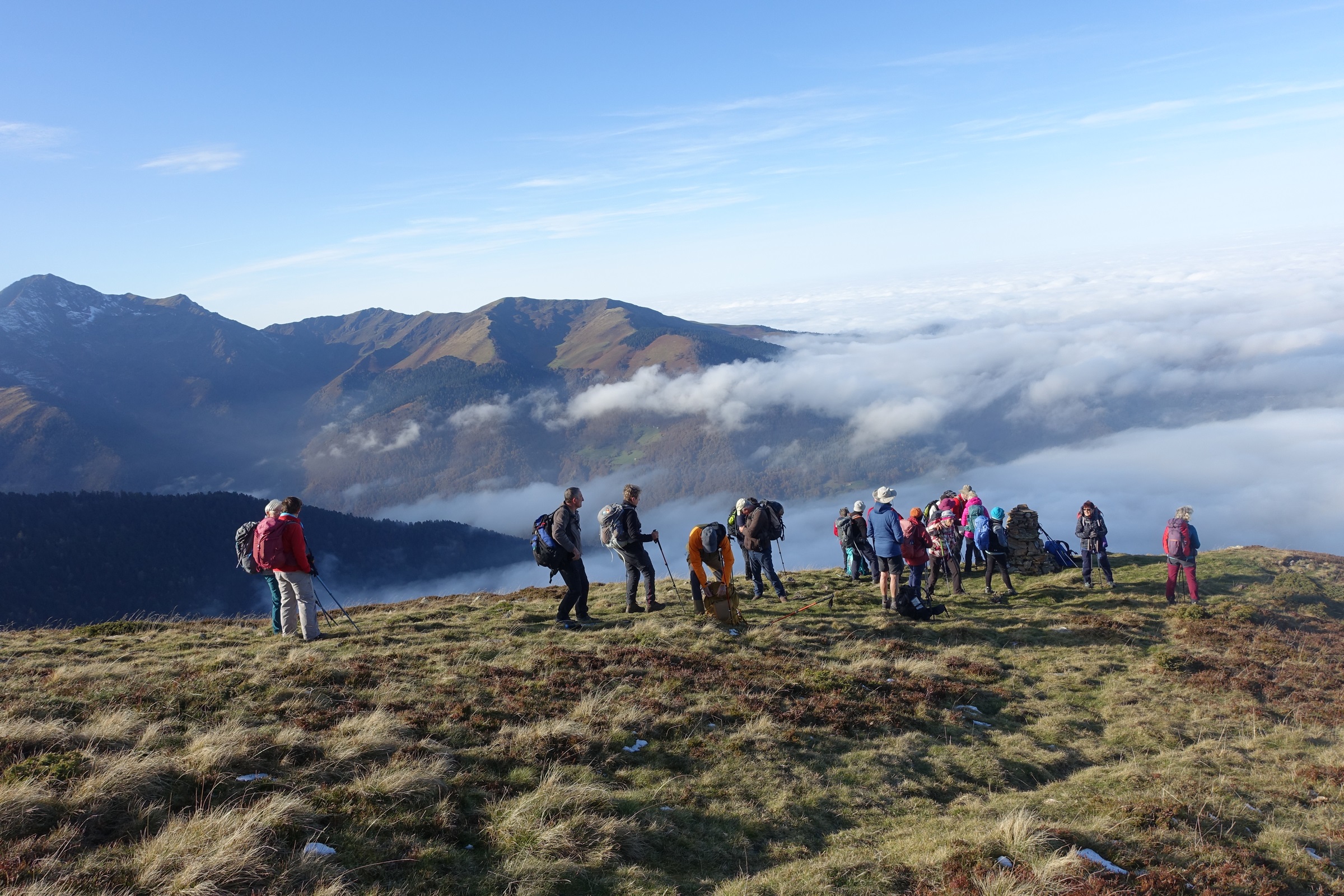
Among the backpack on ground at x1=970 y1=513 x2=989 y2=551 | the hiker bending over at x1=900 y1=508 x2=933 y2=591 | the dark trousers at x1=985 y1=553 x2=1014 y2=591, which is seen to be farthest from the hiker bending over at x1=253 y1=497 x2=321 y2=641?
the dark trousers at x1=985 y1=553 x2=1014 y2=591

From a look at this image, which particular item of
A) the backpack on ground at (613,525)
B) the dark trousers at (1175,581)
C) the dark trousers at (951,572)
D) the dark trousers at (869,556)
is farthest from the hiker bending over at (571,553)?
the dark trousers at (1175,581)

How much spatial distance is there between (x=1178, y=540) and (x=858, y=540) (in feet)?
27.7

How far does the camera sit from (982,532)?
20000mm

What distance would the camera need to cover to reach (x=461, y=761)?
8461 millimetres

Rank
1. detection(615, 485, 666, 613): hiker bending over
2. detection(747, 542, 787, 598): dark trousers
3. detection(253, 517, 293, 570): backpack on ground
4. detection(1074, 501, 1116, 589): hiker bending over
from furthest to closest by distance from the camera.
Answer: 1. detection(1074, 501, 1116, 589): hiker bending over
2. detection(747, 542, 787, 598): dark trousers
3. detection(615, 485, 666, 613): hiker bending over
4. detection(253, 517, 293, 570): backpack on ground

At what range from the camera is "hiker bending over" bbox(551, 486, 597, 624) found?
48.5ft

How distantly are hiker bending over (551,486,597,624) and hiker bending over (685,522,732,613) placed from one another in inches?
103

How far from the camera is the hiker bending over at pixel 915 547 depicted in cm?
1719

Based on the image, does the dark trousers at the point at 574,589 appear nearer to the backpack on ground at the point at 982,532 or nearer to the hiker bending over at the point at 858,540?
the hiker bending over at the point at 858,540

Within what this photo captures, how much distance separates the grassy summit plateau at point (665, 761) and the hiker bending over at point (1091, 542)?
4647mm

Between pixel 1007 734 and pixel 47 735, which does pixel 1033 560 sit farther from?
pixel 47 735

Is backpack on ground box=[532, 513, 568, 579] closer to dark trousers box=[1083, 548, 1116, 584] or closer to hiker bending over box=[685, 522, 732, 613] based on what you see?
hiker bending over box=[685, 522, 732, 613]

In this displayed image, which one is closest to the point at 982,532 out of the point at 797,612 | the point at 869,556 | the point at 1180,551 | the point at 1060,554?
the point at 869,556

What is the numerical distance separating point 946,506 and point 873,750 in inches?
499
